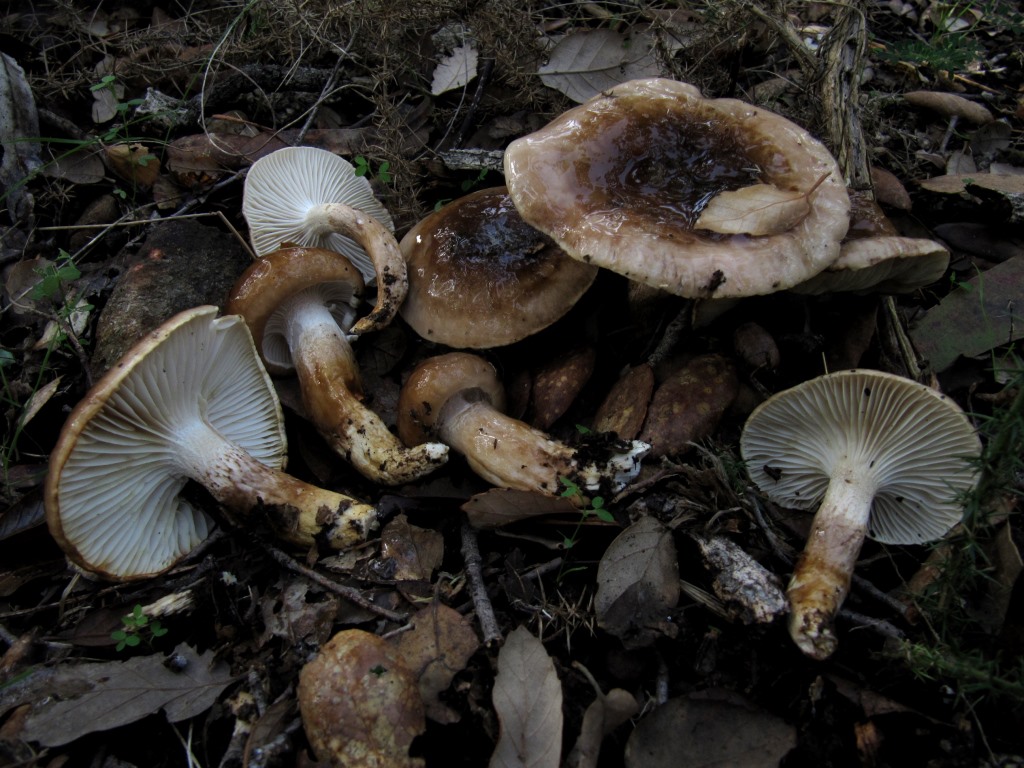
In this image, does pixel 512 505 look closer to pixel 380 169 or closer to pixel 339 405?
pixel 339 405

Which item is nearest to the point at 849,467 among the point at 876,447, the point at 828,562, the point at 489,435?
the point at 876,447

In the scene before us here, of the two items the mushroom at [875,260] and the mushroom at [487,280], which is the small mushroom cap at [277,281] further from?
the mushroom at [875,260]

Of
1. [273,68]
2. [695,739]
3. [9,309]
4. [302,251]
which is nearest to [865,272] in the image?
[695,739]

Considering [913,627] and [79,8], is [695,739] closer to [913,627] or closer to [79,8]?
[913,627]

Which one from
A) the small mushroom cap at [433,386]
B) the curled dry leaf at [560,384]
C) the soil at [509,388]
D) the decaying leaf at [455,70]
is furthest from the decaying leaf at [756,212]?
the decaying leaf at [455,70]

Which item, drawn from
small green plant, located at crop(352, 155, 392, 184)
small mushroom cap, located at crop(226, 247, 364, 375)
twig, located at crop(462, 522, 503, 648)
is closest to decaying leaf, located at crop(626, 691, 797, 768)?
twig, located at crop(462, 522, 503, 648)

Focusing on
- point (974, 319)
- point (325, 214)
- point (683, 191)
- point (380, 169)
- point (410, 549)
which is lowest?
point (410, 549)
